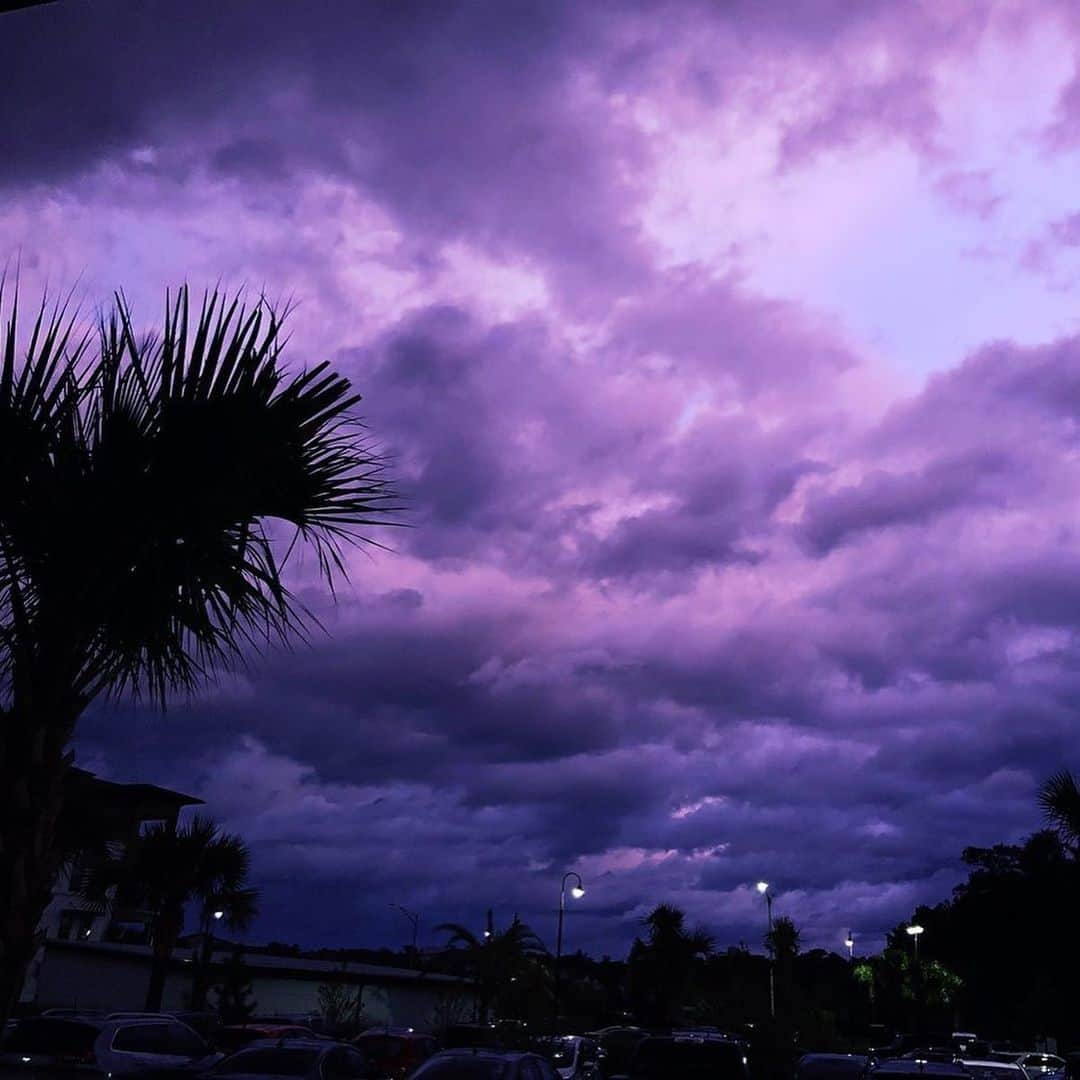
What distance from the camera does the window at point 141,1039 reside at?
707 inches

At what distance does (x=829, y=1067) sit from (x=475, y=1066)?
10896mm

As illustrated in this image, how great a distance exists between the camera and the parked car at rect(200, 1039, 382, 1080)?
47.8 feet

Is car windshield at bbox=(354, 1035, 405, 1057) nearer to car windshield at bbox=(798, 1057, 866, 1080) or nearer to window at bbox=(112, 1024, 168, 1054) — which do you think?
window at bbox=(112, 1024, 168, 1054)

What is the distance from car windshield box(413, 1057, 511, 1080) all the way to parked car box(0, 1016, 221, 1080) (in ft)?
22.6

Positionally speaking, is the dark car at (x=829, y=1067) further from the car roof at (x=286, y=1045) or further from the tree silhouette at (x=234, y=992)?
the tree silhouette at (x=234, y=992)

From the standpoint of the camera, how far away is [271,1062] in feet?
48.8

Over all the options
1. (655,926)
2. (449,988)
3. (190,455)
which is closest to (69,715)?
(190,455)

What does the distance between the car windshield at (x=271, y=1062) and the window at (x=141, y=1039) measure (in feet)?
13.0

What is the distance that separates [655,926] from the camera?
83.2 metres

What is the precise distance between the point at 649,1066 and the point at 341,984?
33175 mm

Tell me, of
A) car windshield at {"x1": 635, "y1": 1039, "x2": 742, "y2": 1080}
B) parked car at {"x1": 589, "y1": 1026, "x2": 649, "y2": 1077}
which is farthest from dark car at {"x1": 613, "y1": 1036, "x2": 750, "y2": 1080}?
parked car at {"x1": 589, "y1": 1026, "x2": 649, "y2": 1077}

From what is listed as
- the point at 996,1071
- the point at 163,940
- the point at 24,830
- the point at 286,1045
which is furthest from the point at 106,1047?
the point at 163,940

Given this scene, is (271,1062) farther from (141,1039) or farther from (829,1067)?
(829,1067)

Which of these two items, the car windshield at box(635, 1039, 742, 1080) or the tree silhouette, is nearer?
the car windshield at box(635, 1039, 742, 1080)
